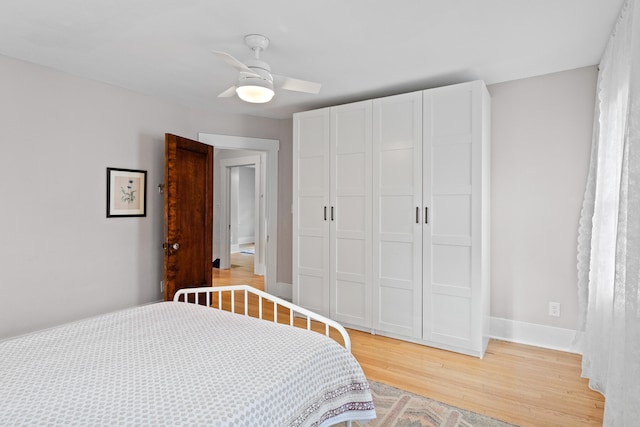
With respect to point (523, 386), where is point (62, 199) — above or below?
above

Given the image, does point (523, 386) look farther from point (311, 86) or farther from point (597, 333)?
point (311, 86)

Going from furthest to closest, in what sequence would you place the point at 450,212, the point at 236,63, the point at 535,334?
the point at 535,334 → the point at 450,212 → the point at 236,63

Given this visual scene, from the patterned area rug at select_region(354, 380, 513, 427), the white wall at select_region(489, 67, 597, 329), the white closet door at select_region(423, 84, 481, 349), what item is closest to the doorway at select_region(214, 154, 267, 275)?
the white closet door at select_region(423, 84, 481, 349)

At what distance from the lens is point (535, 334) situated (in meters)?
3.21

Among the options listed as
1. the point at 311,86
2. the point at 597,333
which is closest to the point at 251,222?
the point at 311,86

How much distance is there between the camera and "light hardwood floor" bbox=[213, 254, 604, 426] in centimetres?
220

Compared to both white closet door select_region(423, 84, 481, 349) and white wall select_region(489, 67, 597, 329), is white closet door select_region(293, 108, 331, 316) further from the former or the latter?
white wall select_region(489, 67, 597, 329)

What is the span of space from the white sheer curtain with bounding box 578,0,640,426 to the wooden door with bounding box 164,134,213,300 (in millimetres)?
3426

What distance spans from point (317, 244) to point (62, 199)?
2416mm

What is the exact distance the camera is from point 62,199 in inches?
121

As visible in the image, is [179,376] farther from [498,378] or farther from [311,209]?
[311,209]

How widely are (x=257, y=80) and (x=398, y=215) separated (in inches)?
72.3

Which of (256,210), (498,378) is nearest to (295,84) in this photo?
(498,378)

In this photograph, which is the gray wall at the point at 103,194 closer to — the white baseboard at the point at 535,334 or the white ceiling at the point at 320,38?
the white baseboard at the point at 535,334
